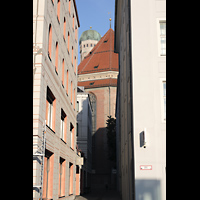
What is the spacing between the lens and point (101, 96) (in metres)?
62.9

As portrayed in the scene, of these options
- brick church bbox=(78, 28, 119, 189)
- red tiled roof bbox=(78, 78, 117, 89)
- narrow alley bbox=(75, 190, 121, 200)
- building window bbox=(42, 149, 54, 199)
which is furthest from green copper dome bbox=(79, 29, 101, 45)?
building window bbox=(42, 149, 54, 199)

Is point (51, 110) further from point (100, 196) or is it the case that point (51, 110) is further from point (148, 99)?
point (100, 196)

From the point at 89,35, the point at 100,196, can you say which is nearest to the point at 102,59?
the point at 100,196

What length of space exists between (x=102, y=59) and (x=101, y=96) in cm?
1081

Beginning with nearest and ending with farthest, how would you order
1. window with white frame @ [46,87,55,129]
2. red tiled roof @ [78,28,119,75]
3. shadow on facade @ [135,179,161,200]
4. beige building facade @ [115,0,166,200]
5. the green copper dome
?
shadow on facade @ [135,179,161,200] → beige building facade @ [115,0,166,200] → window with white frame @ [46,87,55,129] → red tiled roof @ [78,28,119,75] → the green copper dome

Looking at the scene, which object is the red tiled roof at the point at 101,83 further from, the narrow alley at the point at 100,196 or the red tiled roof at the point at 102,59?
the narrow alley at the point at 100,196

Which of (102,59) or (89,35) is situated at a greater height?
(89,35)

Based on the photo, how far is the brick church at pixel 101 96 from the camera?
59.1 meters

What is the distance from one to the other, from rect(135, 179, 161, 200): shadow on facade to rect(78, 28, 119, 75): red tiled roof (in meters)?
53.7

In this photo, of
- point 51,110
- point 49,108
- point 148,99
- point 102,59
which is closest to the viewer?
point 148,99

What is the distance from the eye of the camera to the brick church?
59062mm

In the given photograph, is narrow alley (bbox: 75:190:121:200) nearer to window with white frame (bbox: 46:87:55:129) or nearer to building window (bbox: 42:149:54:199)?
building window (bbox: 42:149:54:199)
